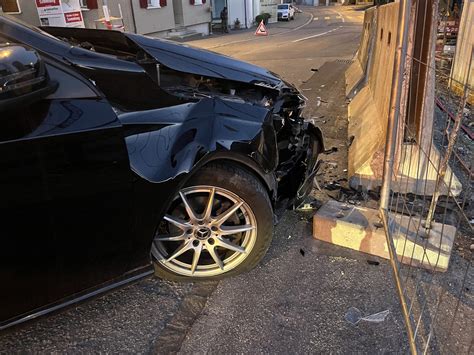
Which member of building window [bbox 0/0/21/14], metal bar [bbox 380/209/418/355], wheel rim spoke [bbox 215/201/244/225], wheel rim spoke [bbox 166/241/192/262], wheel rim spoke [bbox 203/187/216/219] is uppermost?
building window [bbox 0/0/21/14]

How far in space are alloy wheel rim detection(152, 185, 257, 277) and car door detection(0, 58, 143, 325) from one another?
1.20 feet

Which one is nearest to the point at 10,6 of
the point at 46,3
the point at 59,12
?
the point at 46,3

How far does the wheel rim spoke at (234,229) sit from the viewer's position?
8.82 ft

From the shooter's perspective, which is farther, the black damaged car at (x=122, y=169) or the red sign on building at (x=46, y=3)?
the red sign on building at (x=46, y=3)

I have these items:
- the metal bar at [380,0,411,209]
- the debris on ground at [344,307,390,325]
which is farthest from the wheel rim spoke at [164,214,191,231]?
the metal bar at [380,0,411,209]

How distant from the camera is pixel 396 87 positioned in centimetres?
301

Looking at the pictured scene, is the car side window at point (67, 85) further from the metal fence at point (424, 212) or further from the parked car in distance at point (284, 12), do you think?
the parked car in distance at point (284, 12)

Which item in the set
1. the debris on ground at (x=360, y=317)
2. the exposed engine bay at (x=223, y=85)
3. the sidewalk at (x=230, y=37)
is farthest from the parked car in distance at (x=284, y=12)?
the debris on ground at (x=360, y=317)

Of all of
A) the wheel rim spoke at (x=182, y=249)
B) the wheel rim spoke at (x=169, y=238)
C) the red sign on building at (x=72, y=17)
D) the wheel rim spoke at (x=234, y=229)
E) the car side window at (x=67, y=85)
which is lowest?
the wheel rim spoke at (x=182, y=249)

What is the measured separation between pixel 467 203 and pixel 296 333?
2195 millimetres

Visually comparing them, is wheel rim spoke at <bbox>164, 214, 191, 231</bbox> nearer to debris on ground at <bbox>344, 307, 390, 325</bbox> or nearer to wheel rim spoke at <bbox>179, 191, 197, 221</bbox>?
wheel rim spoke at <bbox>179, 191, 197, 221</bbox>

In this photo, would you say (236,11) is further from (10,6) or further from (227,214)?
(227,214)

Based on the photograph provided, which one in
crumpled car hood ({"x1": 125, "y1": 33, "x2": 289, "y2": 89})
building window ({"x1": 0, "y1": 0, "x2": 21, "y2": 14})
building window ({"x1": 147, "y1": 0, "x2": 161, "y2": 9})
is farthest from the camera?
building window ({"x1": 147, "y1": 0, "x2": 161, "y2": 9})

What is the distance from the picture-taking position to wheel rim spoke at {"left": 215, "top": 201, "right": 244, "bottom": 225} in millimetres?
2643
